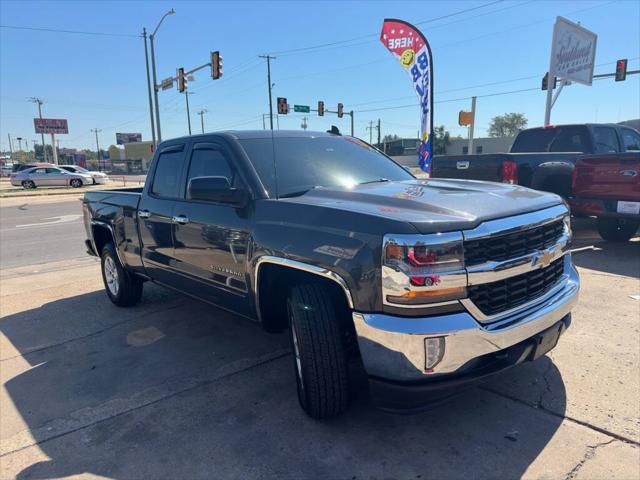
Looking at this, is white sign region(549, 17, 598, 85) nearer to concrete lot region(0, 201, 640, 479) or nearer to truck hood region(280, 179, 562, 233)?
concrete lot region(0, 201, 640, 479)

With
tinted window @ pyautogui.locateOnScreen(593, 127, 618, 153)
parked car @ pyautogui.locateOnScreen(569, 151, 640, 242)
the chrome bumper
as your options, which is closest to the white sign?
tinted window @ pyautogui.locateOnScreen(593, 127, 618, 153)

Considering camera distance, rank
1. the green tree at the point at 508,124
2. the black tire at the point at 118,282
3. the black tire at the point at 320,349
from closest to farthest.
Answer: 1. the black tire at the point at 320,349
2. the black tire at the point at 118,282
3. the green tree at the point at 508,124

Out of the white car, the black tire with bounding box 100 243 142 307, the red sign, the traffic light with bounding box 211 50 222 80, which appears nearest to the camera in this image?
the black tire with bounding box 100 243 142 307

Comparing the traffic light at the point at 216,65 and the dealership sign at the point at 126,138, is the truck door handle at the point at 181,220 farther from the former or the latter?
the dealership sign at the point at 126,138

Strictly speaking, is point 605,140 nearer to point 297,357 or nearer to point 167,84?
point 297,357

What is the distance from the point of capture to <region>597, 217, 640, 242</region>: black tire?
26.4 feet

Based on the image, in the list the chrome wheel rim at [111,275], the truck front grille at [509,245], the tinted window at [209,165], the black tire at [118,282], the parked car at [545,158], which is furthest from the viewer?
the parked car at [545,158]

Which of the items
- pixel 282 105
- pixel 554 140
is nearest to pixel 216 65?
pixel 282 105

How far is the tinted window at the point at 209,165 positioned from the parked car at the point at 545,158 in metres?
5.57

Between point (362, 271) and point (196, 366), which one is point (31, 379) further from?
point (362, 271)

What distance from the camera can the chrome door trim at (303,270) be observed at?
8.44ft

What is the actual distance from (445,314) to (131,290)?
13.6 ft

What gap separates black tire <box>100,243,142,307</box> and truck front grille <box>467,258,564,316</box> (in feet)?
13.5

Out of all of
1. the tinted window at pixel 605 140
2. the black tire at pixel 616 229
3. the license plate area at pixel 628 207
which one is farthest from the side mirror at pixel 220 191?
the tinted window at pixel 605 140
